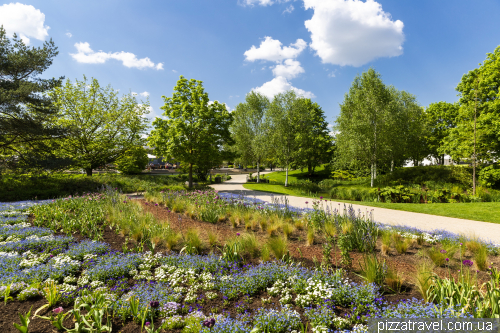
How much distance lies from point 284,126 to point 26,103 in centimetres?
1907

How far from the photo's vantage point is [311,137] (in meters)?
29.9

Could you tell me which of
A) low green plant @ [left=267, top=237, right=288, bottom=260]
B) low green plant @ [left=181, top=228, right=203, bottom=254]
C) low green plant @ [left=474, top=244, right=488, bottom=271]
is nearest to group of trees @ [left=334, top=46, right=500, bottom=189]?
low green plant @ [left=474, top=244, right=488, bottom=271]

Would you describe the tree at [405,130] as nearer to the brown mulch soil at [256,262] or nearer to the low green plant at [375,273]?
the brown mulch soil at [256,262]

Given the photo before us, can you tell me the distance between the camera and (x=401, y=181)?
65.6 feet

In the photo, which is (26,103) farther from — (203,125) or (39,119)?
(203,125)

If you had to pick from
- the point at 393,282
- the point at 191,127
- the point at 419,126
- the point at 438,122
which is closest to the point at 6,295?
the point at 393,282

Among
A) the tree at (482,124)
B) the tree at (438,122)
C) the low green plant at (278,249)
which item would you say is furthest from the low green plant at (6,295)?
the tree at (438,122)

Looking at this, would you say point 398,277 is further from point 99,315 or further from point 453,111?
point 453,111

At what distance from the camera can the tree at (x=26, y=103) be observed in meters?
12.5

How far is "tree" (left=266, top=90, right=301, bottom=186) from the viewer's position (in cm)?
2378

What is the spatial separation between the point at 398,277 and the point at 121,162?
23.6 m

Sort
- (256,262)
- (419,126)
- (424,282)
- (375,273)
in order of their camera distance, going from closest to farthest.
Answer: (424,282) → (375,273) → (256,262) → (419,126)

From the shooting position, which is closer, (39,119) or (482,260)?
(482,260)

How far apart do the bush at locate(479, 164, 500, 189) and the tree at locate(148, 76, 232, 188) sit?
716 inches
